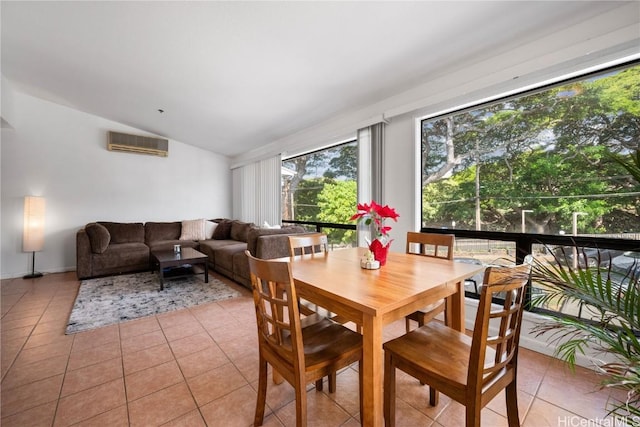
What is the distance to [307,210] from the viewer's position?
475 cm

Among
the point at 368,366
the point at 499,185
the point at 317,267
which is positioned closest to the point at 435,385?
the point at 368,366

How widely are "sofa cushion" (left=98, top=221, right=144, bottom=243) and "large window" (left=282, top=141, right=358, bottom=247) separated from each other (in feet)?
8.89

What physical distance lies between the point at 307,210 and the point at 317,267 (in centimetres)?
310

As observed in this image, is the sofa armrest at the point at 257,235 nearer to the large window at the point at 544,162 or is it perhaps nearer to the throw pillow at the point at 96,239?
the large window at the point at 544,162

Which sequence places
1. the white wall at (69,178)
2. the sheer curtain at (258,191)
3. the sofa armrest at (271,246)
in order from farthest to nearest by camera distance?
the sheer curtain at (258,191) → the white wall at (69,178) → the sofa armrest at (271,246)

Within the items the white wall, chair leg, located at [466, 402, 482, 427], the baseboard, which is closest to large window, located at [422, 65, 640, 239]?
chair leg, located at [466, 402, 482, 427]

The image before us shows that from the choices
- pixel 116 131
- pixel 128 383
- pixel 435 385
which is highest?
pixel 116 131

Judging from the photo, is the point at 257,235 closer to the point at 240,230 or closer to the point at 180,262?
the point at 180,262

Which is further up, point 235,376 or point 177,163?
point 177,163

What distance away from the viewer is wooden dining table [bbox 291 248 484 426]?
3.53ft

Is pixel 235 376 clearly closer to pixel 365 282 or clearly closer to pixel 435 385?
pixel 365 282

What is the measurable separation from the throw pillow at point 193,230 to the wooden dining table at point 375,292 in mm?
4236

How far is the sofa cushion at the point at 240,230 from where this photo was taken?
500 cm

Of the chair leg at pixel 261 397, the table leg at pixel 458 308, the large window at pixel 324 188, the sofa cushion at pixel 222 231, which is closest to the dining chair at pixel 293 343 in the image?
the chair leg at pixel 261 397
